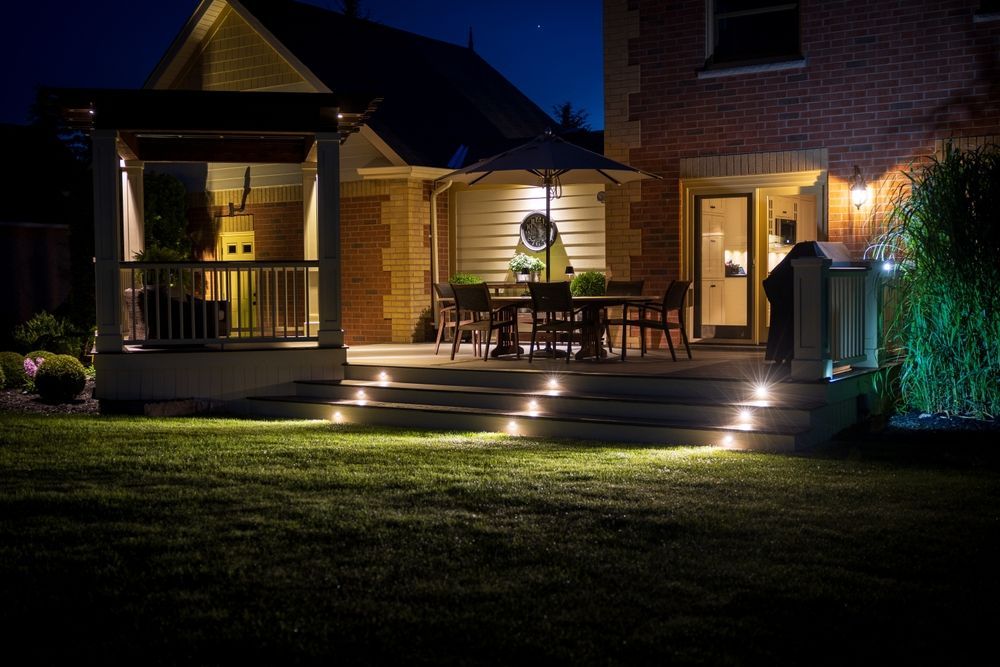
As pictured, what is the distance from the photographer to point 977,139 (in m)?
11.2

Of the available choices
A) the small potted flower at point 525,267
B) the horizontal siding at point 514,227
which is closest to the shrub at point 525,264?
the small potted flower at point 525,267

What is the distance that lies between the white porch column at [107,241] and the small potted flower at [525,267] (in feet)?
18.3

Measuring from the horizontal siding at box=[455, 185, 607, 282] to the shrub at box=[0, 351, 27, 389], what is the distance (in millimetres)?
6182

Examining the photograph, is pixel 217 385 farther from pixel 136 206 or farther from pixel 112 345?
pixel 136 206

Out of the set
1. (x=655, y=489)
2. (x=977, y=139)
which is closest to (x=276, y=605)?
(x=655, y=489)

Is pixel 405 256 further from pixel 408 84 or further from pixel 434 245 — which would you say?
pixel 408 84

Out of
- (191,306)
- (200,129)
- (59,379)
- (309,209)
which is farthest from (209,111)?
(309,209)

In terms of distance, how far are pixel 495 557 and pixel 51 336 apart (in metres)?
10.8

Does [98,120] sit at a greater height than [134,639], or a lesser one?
greater

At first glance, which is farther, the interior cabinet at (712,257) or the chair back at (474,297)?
the interior cabinet at (712,257)

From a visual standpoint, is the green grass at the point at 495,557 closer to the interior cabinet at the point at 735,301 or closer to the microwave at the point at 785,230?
the interior cabinet at the point at 735,301

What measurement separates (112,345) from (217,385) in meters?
1.10

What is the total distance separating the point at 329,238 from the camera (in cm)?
1122

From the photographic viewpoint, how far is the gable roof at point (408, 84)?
1602cm
